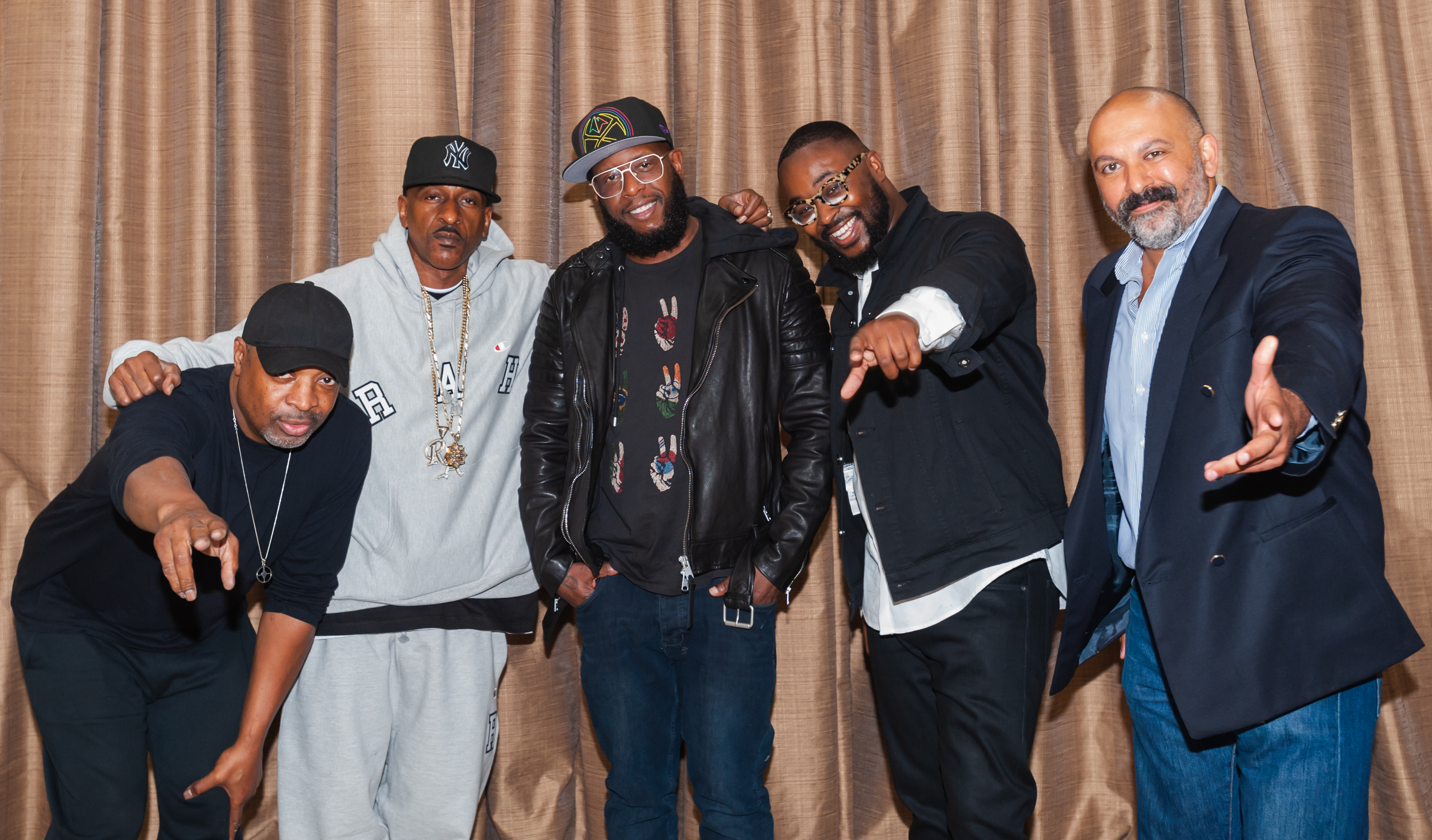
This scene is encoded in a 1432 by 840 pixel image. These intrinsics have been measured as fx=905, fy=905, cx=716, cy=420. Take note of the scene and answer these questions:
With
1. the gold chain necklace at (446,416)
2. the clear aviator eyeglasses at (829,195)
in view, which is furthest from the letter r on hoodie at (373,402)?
the clear aviator eyeglasses at (829,195)

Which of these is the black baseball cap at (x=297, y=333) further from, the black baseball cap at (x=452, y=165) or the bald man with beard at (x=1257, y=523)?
the bald man with beard at (x=1257, y=523)

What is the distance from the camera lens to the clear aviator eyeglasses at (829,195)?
7.13ft

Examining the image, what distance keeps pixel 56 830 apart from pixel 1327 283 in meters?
2.85

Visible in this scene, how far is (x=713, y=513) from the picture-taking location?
220 cm

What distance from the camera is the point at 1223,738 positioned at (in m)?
1.86

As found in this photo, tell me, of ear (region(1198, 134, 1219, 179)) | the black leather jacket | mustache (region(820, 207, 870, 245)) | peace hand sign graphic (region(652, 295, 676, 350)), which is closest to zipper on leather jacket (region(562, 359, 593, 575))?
the black leather jacket

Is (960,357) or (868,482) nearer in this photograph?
(960,357)

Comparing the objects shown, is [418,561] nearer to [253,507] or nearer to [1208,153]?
[253,507]

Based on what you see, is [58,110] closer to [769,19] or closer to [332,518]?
[332,518]

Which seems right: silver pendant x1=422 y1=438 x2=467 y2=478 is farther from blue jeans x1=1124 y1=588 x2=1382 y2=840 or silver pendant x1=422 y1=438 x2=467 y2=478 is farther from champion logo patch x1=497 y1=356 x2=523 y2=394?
blue jeans x1=1124 y1=588 x2=1382 y2=840

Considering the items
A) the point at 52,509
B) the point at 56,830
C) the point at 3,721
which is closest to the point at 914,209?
the point at 52,509

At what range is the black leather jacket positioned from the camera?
2.20 m

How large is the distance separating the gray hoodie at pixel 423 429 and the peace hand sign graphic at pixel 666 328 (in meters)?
0.46

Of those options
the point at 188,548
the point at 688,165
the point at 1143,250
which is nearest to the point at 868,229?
the point at 1143,250
